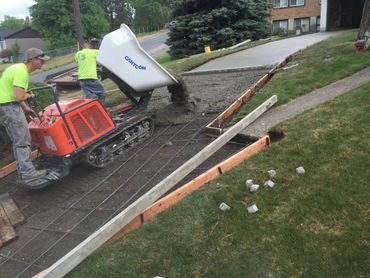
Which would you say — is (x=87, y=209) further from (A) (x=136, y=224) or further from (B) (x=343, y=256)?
(B) (x=343, y=256)

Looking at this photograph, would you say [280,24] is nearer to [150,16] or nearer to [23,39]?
[150,16]

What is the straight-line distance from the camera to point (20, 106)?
5.82 metres

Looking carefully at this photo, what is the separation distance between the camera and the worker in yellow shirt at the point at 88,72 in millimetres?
8016

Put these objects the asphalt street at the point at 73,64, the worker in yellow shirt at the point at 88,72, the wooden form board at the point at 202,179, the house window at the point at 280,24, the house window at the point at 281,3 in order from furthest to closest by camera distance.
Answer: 1. the house window at the point at 280,24
2. the house window at the point at 281,3
3. the asphalt street at the point at 73,64
4. the worker in yellow shirt at the point at 88,72
5. the wooden form board at the point at 202,179

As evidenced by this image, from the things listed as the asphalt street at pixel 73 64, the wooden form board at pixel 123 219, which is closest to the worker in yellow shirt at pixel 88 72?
the wooden form board at pixel 123 219

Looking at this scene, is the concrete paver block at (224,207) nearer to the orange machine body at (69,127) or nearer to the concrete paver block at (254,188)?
the concrete paver block at (254,188)

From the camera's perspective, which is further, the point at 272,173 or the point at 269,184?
the point at 272,173

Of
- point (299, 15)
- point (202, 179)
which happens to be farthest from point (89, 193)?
point (299, 15)

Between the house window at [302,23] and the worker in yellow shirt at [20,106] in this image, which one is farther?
the house window at [302,23]

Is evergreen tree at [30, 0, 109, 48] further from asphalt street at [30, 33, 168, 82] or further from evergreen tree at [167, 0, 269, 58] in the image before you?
evergreen tree at [167, 0, 269, 58]

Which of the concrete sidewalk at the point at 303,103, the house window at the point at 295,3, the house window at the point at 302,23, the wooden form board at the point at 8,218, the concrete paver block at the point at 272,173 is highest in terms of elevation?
the concrete sidewalk at the point at 303,103

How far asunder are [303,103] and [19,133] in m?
4.81

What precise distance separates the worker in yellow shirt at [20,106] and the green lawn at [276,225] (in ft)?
7.19

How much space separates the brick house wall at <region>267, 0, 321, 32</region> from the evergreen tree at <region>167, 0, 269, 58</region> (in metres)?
14.6
